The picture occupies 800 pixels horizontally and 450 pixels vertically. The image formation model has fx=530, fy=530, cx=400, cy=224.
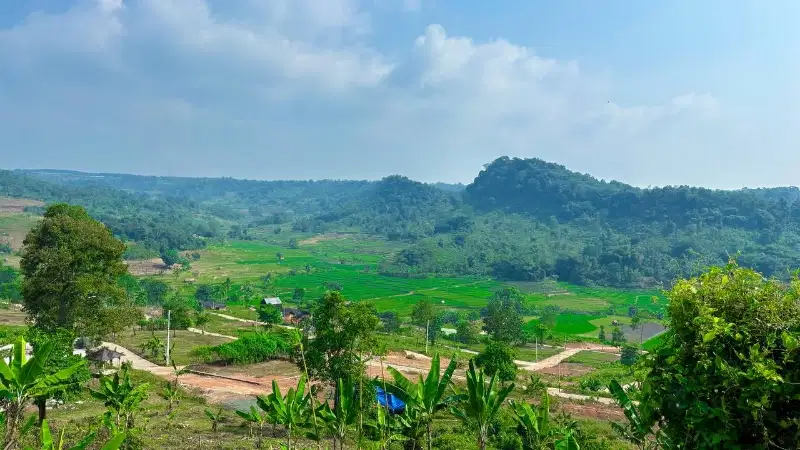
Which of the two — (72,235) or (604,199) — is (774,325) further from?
(604,199)

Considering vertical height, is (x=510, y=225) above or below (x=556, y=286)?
above

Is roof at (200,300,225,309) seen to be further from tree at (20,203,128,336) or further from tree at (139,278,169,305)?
tree at (20,203,128,336)

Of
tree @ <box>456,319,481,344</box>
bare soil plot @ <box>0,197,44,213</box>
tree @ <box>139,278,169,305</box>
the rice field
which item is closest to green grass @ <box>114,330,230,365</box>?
the rice field

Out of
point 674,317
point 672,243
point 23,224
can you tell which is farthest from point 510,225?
point 674,317

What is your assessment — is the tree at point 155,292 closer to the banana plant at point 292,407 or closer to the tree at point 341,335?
the tree at point 341,335

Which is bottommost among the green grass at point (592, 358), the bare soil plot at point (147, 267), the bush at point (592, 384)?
the bare soil plot at point (147, 267)

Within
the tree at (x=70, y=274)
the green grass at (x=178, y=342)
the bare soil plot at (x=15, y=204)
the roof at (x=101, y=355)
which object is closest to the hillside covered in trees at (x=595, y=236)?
the bare soil plot at (x=15, y=204)

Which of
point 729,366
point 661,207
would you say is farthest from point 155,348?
point 661,207
